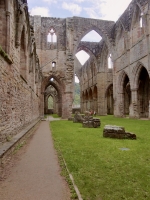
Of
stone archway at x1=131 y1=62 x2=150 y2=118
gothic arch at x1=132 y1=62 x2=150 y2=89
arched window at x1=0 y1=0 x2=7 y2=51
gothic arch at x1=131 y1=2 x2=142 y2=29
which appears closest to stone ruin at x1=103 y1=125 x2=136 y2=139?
arched window at x1=0 y1=0 x2=7 y2=51

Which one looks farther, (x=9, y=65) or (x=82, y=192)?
(x=9, y=65)

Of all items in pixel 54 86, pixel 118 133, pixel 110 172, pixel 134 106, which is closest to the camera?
pixel 110 172

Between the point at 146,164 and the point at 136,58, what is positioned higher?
the point at 136,58

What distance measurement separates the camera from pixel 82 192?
254cm

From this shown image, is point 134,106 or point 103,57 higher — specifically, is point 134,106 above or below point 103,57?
below

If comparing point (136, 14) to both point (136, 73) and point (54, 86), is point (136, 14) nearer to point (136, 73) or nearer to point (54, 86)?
point (136, 73)

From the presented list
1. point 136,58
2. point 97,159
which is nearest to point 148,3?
point 136,58

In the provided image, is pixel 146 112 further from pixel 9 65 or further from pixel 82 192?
pixel 82 192

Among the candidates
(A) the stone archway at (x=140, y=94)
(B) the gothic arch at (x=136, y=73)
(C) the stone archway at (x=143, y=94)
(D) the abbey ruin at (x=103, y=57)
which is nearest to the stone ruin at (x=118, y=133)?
Answer: (D) the abbey ruin at (x=103, y=57)

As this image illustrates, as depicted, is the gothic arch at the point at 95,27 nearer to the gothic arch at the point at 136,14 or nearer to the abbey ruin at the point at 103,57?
the abbey ruin at the point at 103,57

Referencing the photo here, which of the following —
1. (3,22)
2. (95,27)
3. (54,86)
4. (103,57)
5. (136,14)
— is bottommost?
(3,22)

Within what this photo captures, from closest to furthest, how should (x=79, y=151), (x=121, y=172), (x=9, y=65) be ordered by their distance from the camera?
(x=121, y=172), (x=79, y=151), (x=9, y=65)

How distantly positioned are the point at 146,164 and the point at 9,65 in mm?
4378

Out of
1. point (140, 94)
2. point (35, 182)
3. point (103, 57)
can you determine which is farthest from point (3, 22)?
point (103, 57)
